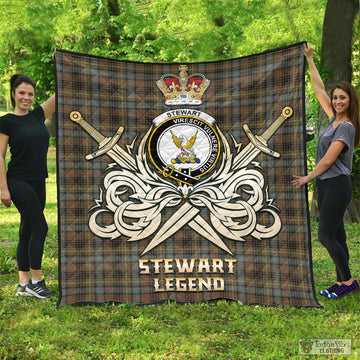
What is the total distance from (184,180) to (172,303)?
1.16 meters

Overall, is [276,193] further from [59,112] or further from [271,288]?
[59,112]

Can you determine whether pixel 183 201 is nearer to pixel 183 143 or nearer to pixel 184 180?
pixel 184 180

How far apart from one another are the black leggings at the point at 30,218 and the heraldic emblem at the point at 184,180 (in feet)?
1.80

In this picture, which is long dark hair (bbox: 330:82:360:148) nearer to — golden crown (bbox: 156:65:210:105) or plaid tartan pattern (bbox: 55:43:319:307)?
plaid tartan pattern (bbox: 55:43:319:307)

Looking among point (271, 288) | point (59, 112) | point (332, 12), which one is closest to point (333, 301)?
point (271, 288)

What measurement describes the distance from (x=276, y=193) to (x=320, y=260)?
7.25 ft

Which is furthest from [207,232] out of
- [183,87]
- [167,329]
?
[183,87]

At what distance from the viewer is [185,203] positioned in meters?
4.69

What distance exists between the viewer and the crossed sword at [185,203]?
15.2 feet

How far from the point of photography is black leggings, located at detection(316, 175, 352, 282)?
442cm

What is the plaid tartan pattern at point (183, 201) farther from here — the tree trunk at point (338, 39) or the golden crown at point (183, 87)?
the tree trunk at point (338, 39)

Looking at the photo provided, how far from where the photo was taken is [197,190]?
185 inches

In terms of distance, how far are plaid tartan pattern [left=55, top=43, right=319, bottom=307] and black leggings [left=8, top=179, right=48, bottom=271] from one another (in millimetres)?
295

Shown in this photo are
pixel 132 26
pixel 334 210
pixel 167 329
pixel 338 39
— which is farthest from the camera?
pixel 132 26
